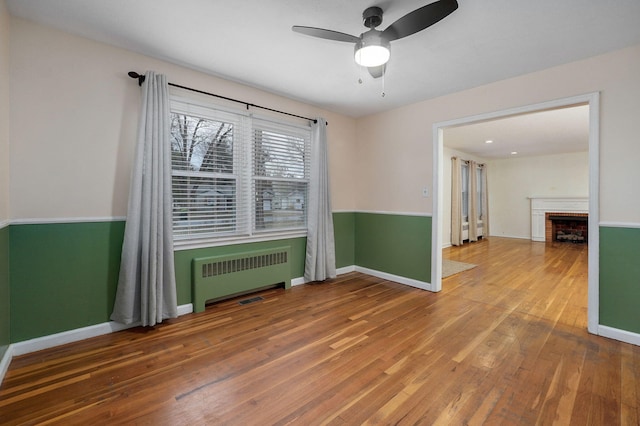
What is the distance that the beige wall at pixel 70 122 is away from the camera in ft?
6.79

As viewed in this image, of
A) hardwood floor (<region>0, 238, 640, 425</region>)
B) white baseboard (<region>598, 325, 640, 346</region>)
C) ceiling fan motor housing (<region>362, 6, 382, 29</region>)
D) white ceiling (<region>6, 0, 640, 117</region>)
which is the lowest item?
hardwood floor (<region>0, 238, 640, 425</region>)

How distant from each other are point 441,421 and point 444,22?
101 inches

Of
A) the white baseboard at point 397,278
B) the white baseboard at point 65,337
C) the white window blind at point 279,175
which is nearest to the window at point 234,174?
the white window blind at point 279,175

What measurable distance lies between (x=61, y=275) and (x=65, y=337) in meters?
0.50

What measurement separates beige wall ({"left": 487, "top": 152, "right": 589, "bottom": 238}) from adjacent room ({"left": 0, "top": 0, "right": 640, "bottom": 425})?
16.9 ft

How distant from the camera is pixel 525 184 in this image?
8039mm

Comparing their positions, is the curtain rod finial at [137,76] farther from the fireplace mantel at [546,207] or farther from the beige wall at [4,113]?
the fireplace mantel at [546,207]

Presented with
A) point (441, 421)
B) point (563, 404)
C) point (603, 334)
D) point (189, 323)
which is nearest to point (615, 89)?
point (603, 334)

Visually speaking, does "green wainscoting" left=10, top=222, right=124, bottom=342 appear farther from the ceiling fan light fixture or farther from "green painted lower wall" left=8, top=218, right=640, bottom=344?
the ceiling fan light fixture

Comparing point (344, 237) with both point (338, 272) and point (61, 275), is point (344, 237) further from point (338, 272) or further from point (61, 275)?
point (61, 275)

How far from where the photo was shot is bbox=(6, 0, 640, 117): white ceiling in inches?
74.2

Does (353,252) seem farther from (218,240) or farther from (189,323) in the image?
(189,323)

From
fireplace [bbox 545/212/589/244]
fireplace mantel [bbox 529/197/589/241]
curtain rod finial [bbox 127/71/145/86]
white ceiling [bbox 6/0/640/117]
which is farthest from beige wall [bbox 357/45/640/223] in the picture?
fireplace mantel [bbox 529/197/589/241]

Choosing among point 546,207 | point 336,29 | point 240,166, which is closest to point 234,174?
point 240,166
